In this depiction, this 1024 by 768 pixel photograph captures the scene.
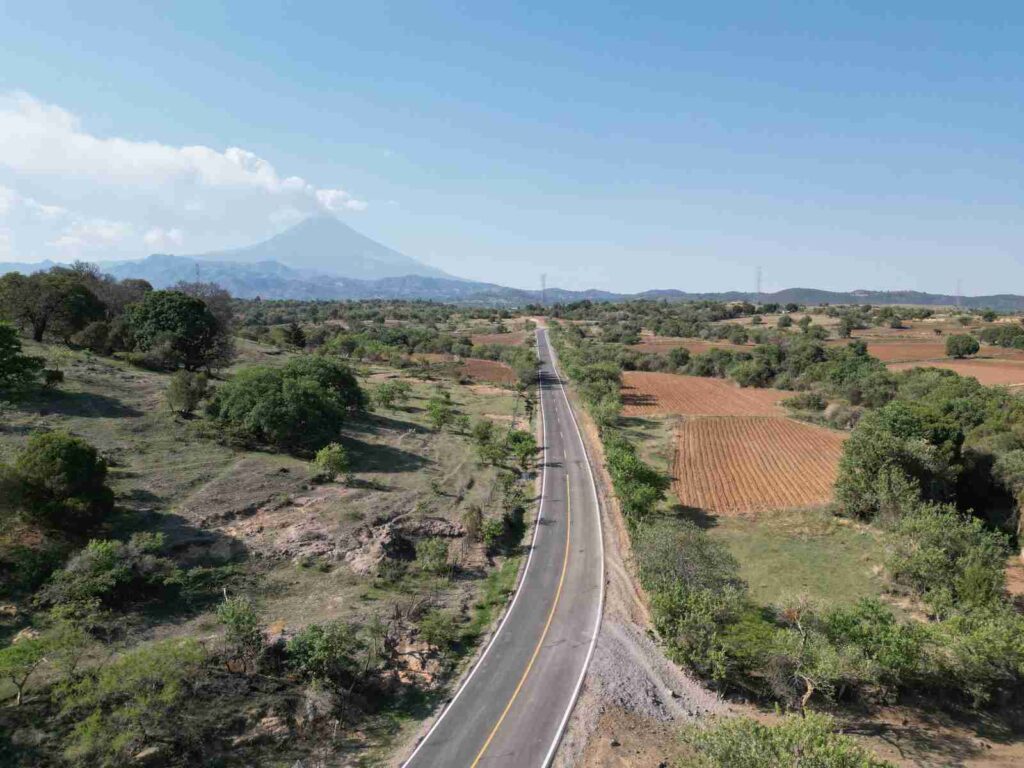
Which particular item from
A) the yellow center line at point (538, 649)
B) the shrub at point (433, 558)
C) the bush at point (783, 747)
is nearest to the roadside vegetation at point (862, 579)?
the bush at point (783, 747)

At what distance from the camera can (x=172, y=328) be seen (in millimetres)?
65938

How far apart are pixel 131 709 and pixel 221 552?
14.0 metres

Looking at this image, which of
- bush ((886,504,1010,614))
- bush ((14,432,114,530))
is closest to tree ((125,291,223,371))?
bush ((14,432,114,530))

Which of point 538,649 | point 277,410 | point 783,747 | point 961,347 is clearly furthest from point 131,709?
point 961,347

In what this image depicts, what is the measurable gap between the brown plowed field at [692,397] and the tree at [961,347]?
167ft

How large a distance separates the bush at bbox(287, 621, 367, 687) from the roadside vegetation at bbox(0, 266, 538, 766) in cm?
9

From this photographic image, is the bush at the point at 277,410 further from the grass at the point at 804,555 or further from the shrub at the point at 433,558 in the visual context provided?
the grass at the point at 804,555

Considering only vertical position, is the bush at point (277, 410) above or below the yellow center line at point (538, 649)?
→ above

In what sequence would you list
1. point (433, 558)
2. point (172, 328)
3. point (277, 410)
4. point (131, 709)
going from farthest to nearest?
point (172, 328) < point (277, 410) < point (433, 558) < point (131, 709)

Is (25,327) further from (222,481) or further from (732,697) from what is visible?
(732,697)

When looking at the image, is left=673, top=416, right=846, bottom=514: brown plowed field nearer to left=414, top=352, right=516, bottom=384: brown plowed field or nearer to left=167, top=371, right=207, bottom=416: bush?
left=414, top=352, right=516, bottom=384: brown plowed field

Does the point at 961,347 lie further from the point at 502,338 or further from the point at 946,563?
the point at 946,563

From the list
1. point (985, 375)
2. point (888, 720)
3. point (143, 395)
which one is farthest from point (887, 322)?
point (143, 395)

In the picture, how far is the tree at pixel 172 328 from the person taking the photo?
214 ft
